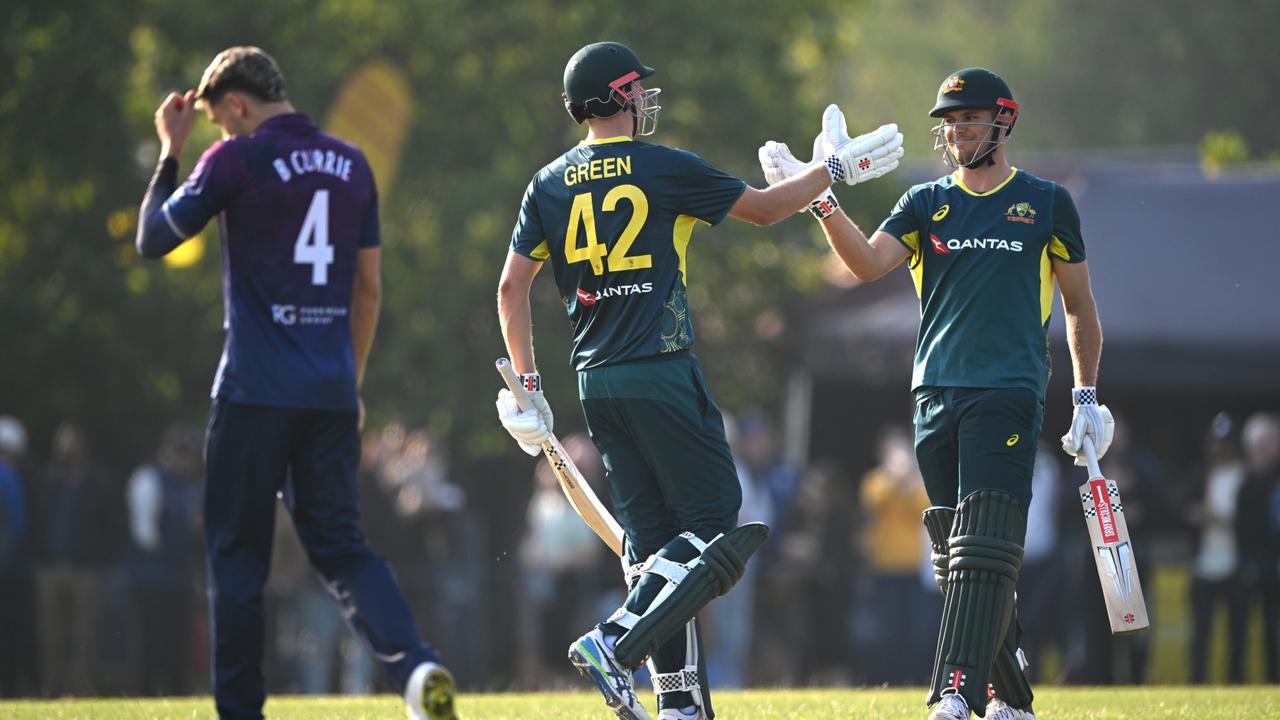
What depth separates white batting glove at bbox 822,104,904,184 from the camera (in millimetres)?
7094

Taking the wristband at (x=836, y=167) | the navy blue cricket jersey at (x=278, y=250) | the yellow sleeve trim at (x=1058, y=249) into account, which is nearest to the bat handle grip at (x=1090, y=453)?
the yellow sleeve trim at (x=1058, y=249)

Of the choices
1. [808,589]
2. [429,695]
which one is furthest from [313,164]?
[808,589]

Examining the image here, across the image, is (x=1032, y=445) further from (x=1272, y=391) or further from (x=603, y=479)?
(x=1272, y=391)

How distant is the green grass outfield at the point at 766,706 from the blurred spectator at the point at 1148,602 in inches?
183

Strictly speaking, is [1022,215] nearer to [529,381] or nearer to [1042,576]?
[529,381]

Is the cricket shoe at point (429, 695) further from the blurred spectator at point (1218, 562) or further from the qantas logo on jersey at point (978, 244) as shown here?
the blurred spectator at point (1218, 562)

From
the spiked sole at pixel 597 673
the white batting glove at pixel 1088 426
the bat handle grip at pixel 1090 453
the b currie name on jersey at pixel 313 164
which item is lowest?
the spiked sole at pixel 597 673

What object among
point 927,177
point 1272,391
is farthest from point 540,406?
point 927,177

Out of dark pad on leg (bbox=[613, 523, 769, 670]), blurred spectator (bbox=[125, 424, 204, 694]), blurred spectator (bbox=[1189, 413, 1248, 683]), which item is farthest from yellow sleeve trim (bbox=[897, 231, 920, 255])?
blurred spectator (bbox=[125, 424, 204, 694])

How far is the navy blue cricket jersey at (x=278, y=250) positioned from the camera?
6.16 meters

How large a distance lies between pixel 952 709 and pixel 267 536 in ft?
7.73

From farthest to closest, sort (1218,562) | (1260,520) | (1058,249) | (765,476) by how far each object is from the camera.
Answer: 1. (765,476)
2. (1218,562)
3. (1260,520)
4. (1058,249)

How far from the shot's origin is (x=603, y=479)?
16.8 metres

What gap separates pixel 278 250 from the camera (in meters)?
6.21
